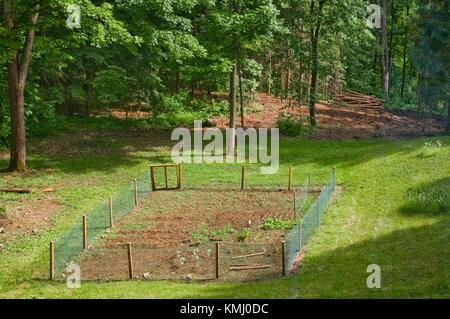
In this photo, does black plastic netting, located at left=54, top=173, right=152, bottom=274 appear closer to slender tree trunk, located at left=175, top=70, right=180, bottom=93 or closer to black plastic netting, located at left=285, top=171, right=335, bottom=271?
black plastic netting, located at left=285, top=171, right=335, bottom=271

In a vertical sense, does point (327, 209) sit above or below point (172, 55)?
below

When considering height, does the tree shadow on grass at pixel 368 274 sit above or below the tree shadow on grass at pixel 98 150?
below

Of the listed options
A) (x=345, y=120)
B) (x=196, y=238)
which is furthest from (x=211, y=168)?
(x=345, y=120)

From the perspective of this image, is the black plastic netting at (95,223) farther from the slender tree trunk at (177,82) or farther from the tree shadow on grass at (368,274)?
the slender tree trunk at (177,82)

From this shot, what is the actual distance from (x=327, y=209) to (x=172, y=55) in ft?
43.1

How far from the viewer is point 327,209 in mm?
17859

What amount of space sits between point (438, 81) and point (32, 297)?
2916 cm

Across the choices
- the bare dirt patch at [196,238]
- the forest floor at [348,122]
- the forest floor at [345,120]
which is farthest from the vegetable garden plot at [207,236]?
the forest floor at [345,120]

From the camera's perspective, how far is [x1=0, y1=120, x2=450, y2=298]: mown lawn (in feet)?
38.0

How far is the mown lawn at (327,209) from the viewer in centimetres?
1157

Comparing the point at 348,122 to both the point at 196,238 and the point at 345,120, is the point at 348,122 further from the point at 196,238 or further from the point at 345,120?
the point at 196,238

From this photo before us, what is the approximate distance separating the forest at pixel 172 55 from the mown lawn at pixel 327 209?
2576mm

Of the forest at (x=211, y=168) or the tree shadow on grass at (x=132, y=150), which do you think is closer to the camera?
the forest at (x=211, y=168)
